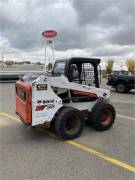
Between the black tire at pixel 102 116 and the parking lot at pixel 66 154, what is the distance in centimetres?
18

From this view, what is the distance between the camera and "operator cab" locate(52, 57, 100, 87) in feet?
19.7

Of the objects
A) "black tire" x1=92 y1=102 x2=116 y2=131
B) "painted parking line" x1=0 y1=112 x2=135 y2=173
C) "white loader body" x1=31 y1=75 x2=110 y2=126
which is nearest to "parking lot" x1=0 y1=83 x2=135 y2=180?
"painted parking line" x1=0 y1=112 x2=135 y2=173

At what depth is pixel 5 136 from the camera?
5773 mm

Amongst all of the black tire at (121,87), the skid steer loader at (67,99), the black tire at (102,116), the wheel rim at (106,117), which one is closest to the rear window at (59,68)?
the skid steer loader at (67,99)

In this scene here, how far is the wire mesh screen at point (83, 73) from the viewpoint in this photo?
20.2 feet

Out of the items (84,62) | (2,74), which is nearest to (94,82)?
(84,62)

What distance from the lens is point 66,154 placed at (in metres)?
4.64

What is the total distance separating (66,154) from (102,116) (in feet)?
6.74

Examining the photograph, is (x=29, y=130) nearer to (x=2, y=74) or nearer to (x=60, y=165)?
(x=60, y=165)

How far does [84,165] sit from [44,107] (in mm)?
1689

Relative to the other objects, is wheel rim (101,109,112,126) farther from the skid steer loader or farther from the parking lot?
the parking lot

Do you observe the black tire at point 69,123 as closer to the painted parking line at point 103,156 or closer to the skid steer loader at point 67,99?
the skid steer loader at point 67,99

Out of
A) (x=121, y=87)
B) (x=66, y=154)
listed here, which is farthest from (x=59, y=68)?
(x=121, y=87)

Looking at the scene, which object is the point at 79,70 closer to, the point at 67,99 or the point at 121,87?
the point at 67,99
